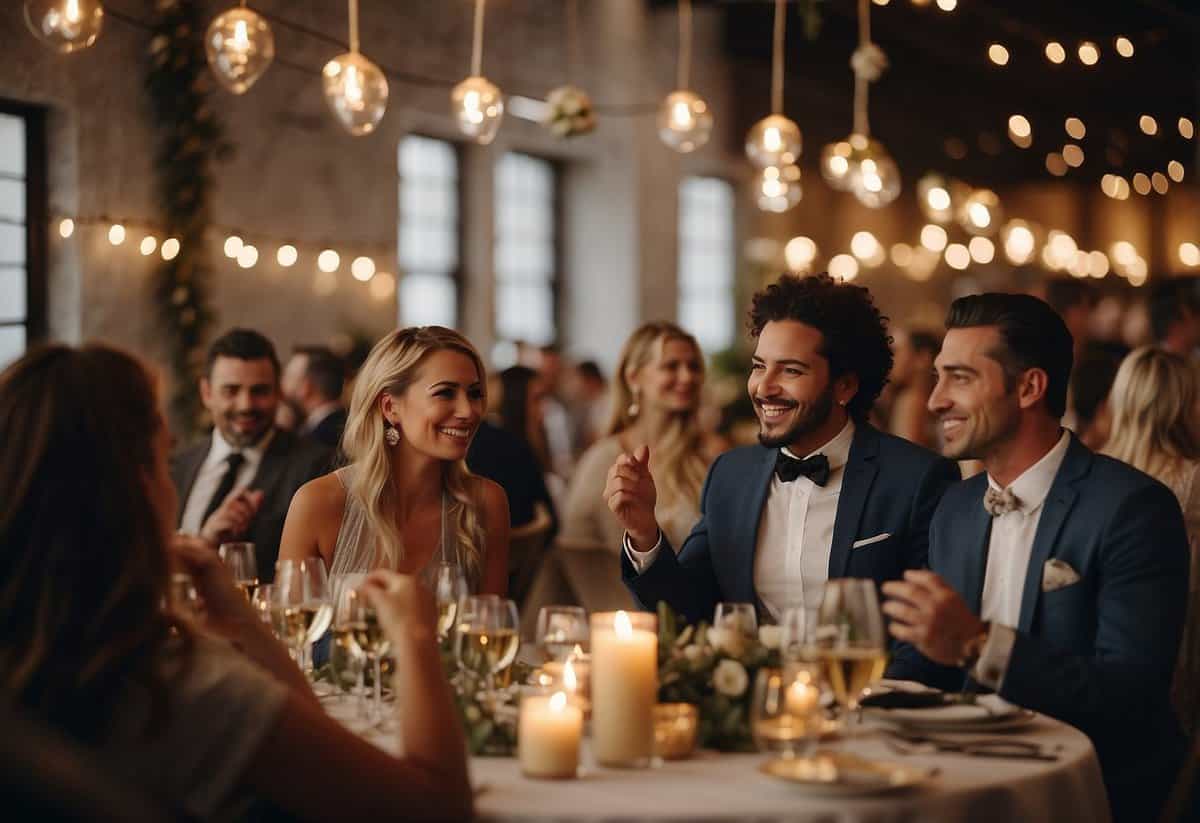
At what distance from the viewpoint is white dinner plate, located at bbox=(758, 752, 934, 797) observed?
1.97m

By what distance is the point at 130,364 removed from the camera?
6.23 feet

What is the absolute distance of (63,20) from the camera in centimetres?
405

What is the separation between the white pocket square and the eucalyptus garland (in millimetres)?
5413

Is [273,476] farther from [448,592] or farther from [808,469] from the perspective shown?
[448,592]

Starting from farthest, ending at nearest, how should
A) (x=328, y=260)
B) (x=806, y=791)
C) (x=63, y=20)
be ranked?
(x=328, y=260)
(x=63, y=20)
(x=806, y=791)

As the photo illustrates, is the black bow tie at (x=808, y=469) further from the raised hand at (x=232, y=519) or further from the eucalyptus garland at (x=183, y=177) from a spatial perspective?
the eucalyptus garland at (x=183, y=177)

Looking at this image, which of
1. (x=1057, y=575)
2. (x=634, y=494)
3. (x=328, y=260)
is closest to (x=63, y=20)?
(x=634, y=494)

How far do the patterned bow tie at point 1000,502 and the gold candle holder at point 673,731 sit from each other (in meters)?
0.97

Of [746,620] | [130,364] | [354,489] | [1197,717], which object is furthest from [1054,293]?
[130,364]

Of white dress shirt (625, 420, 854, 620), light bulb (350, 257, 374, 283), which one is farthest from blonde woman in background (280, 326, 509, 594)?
light bulb (350, 257, 374, 283)

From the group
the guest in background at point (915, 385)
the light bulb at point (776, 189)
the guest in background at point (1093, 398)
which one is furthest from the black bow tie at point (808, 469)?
the guest in background at point (915, 385)

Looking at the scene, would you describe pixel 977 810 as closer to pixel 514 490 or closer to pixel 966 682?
pixel 966 682

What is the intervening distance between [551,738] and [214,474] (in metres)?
3.32

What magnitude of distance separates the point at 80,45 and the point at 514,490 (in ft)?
7.11
